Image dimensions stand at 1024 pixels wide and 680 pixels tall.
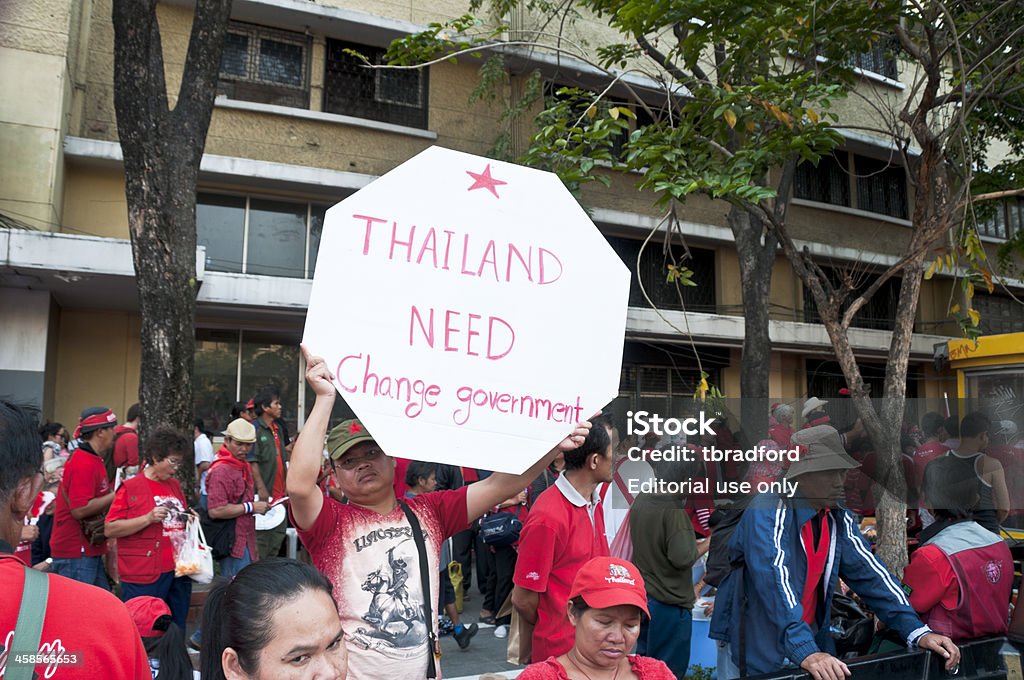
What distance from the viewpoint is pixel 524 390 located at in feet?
7.57

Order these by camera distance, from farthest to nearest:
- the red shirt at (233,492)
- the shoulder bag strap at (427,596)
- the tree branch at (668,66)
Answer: the tree branch at (668,66) → the red shirt at (233,492) → the shoulder bag strap at (427,596)

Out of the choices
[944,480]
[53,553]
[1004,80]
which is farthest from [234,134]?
[944,480]

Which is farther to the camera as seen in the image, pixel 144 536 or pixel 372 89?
pixel 372 89

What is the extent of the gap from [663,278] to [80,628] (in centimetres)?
1517

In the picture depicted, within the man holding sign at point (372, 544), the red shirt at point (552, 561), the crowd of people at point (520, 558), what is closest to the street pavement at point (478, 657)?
the crowd of people at point (520, 558)

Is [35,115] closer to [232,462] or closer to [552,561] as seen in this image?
[232,462]

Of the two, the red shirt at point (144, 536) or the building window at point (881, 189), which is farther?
the building window at point (881, 189)

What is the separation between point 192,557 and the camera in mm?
5145

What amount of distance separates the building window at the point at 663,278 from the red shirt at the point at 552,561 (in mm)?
12328

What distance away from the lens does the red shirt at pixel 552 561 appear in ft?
10.4

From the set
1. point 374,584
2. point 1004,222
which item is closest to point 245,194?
point 374,584

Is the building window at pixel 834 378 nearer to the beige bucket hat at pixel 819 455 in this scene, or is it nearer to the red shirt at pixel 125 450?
the red shirt at pixel 125 450

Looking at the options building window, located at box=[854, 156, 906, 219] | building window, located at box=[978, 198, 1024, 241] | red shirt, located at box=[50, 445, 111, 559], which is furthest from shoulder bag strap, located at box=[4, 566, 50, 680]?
building window, located at box=[978, 198, 1024, 241]

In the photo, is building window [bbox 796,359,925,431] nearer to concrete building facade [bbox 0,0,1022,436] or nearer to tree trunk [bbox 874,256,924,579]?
concrete building facade [bbox 0,0,1022,436]
